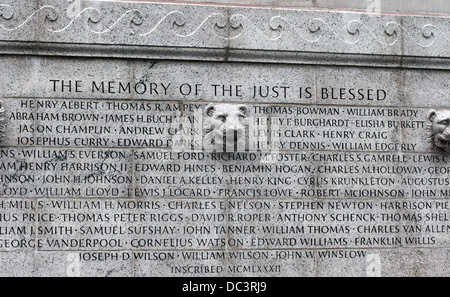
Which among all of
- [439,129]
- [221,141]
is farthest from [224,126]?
[439,129]

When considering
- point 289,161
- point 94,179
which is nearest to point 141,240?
point 94,179

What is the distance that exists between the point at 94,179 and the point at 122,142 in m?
0.56

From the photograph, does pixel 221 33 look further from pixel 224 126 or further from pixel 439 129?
pixel 439 129

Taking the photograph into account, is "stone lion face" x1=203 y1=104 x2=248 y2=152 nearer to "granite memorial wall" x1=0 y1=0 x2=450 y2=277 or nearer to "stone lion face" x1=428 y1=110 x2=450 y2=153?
"granite memorial wall" x1=0 y1=0 x2=450 y2=277

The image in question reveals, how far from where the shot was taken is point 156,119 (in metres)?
9.77

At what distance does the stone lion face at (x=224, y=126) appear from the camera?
9.68 meters

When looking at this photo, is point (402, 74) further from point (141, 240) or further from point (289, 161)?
point (141, 240)

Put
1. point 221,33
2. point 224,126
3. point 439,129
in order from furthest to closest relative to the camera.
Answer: point 439,129
point 221,33
point 224,126

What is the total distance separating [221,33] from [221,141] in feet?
4.44

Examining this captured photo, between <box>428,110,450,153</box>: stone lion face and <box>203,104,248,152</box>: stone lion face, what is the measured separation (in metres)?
2.41

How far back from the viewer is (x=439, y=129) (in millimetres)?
10109

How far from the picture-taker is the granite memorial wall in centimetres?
952

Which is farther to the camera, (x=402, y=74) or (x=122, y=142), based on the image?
(x=402, y=74)

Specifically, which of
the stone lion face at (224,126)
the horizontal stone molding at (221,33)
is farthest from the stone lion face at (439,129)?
the stone lion face at (224,126)
